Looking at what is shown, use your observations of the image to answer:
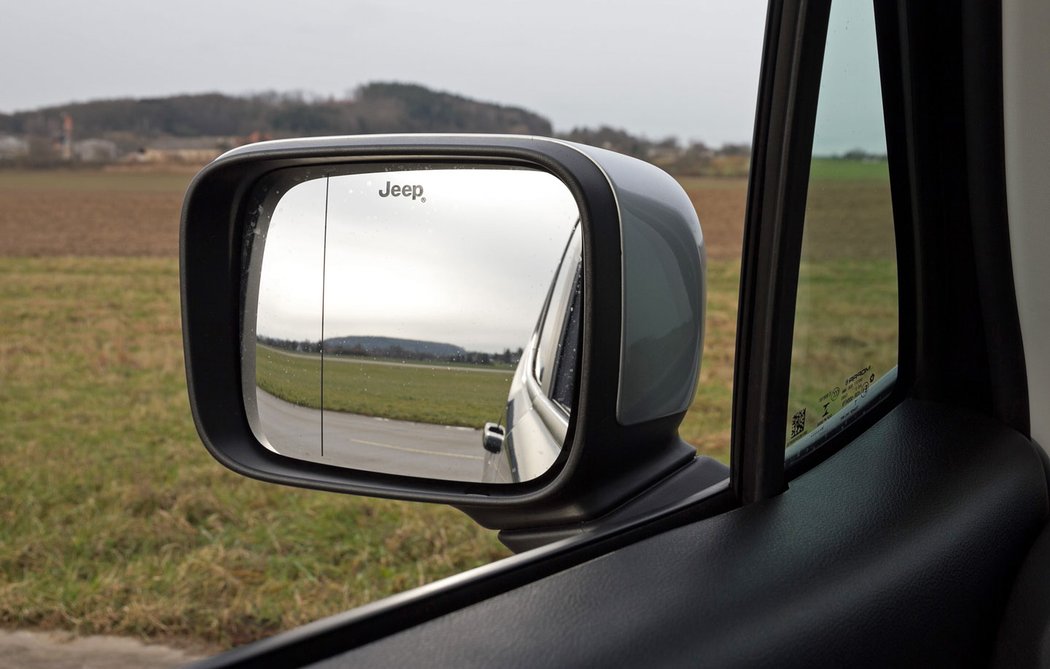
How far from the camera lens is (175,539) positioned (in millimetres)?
5434

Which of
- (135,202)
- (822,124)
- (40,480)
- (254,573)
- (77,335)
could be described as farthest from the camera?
(135,202)

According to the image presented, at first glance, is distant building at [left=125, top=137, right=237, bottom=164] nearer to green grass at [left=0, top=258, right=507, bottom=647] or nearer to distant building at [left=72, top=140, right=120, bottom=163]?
green grass at [left=0, top=258, right=507, bottom=647]

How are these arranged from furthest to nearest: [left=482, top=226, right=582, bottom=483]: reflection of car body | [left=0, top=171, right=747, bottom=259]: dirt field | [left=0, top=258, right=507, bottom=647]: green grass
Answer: [left=0, top=171, right=747, bottom=259]: dirt field, [left=0, top=258, right=507, bottom=647]: green grass, [left=482, top=226, right=582, bottom=483]: reflection of car body

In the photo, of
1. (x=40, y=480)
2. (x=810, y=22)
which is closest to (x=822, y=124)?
(x=810, y=22)

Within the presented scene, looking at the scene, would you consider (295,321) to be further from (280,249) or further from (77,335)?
(77,335)

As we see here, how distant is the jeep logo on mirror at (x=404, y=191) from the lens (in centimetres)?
140

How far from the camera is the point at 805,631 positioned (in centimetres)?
106

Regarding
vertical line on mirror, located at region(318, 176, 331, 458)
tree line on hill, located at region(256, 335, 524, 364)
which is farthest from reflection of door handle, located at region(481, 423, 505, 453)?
vertical line on mirror, located at region(318, 176, 331, 458)

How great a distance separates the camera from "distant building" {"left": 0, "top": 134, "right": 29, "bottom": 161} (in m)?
18.0

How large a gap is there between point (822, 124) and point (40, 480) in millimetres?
7234

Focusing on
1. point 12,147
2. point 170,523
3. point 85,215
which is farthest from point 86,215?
point 170,523

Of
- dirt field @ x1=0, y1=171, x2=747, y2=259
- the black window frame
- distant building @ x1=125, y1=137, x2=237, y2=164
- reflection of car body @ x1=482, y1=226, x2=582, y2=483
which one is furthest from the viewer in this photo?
dirt field @ x1=0, y1=171, x2=747, y2=259

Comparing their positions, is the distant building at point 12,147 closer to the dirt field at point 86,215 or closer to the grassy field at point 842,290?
the dirt field at point 86,215

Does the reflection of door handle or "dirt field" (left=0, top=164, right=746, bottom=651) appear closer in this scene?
the reflection of door handle
